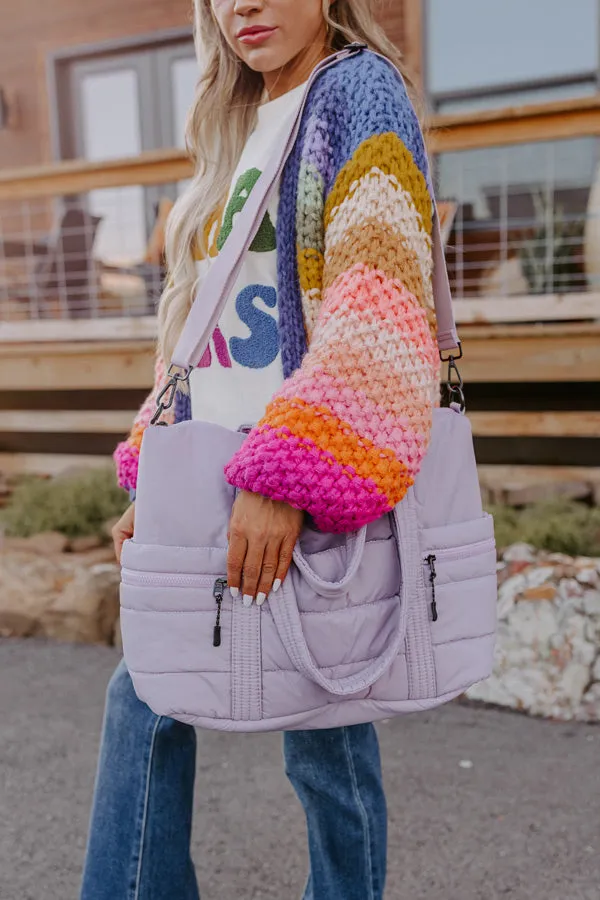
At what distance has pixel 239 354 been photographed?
1193 mm

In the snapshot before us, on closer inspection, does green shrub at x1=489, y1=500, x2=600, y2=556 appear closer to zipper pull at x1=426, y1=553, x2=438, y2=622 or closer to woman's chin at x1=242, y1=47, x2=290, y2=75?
zipper pull at x1=426, y1=553, x2=438, y2=622

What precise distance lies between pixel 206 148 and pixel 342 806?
112 cm

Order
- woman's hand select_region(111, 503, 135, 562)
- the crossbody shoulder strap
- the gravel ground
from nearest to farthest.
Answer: the crossbody shoulder strap, woman's hand select_region(111, 503, 135, 562), the gravel ground

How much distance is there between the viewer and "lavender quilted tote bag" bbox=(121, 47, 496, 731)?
104 centimetres

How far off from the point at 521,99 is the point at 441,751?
224 inches

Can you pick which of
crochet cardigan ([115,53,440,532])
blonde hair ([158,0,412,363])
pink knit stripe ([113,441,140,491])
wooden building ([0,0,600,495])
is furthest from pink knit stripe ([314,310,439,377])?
wooden building ([0,0,600,495])

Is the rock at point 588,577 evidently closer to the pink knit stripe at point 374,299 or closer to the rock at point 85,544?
the pink knit stripe at point 374,299

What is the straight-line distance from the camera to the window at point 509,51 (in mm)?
6250

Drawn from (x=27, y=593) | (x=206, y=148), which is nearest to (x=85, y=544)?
(x=27, y=593)

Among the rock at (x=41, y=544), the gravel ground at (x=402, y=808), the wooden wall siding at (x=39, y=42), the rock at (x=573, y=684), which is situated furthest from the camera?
the wooden wall siding at (x=39, y=42)

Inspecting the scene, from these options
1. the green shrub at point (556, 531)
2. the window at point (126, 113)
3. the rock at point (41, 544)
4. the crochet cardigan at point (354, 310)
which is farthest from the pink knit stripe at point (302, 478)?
the window at point (126, 113)

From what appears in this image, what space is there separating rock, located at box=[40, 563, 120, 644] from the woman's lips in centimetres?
276

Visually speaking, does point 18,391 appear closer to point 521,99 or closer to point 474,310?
point 474,310

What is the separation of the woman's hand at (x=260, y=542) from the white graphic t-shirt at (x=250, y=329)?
21 centimetres
